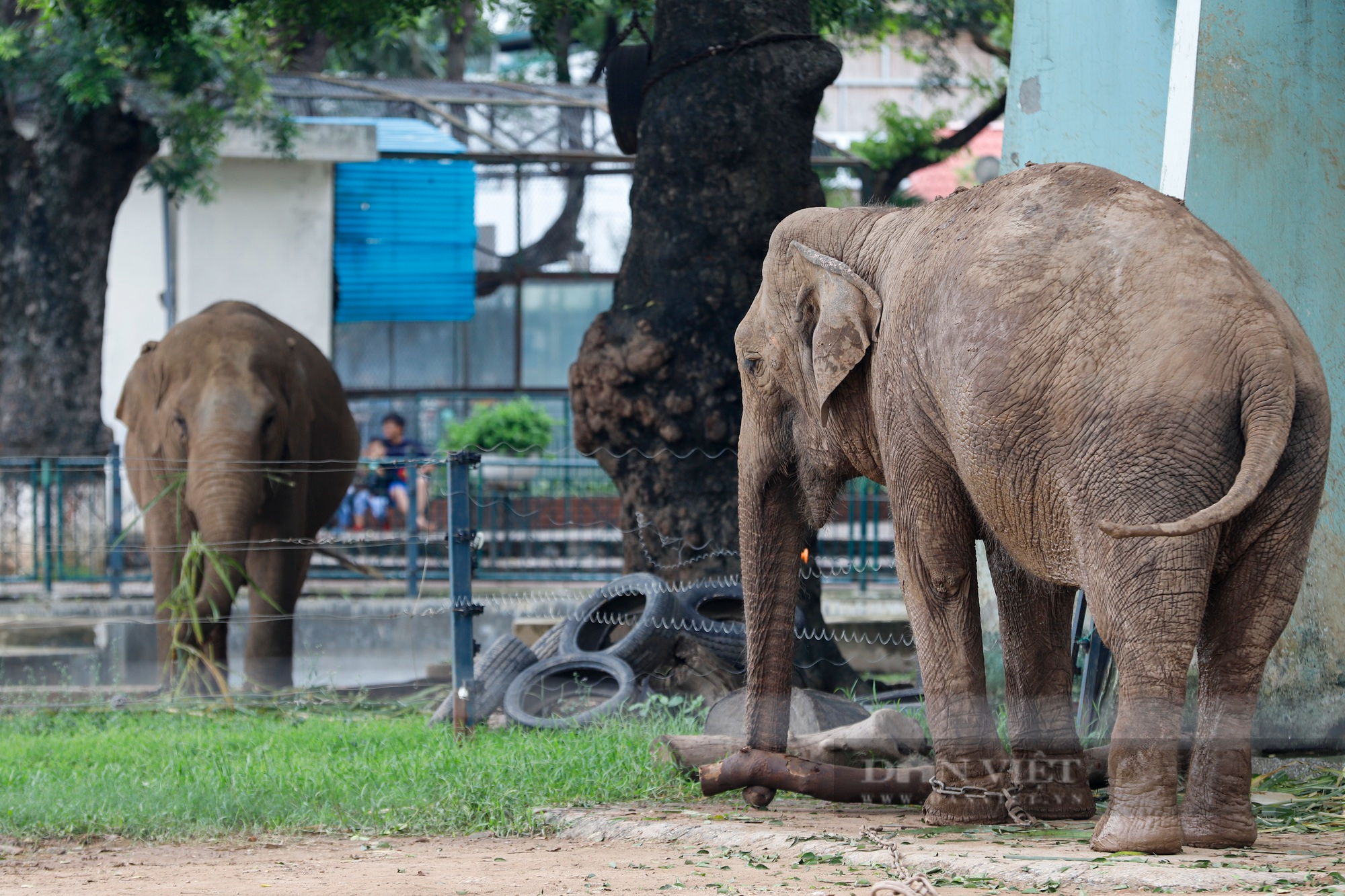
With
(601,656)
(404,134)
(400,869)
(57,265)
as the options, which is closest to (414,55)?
(404,134)

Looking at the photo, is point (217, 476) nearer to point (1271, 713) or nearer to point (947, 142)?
point (1271, 713)

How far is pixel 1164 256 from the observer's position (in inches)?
166

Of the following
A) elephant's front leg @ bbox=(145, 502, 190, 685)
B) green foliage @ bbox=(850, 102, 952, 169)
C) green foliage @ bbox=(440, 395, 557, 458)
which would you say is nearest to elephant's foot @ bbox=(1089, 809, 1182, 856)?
elephant's front leg @ bbox=(145, 502, 190, 685)

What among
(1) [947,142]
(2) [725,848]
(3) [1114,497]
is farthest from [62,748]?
(1) [947,142]

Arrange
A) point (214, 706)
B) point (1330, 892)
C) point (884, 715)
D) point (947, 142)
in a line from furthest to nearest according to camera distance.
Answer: point (947, 142) → point (214, 706) → point (884, 715) → point (1330, 892)

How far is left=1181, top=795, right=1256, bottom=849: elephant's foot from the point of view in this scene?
4.34m

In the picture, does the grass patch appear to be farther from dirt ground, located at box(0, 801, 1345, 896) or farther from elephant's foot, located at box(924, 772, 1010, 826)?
elephant's foot, located at box(924, 772, 1010, 826)

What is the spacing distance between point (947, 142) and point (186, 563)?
503 inches

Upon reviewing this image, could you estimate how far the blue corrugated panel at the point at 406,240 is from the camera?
58.4ft

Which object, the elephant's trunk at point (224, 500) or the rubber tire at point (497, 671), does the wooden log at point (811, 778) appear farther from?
the elephant's trunk at point (224, 500)

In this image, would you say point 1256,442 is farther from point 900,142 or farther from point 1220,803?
point 900,142

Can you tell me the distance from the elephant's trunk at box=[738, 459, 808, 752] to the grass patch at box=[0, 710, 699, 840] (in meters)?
0.54

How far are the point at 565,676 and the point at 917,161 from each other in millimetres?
13241

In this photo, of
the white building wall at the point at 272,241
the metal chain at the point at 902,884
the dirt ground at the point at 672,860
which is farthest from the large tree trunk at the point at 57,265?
the metal chain at the point at 902,884
